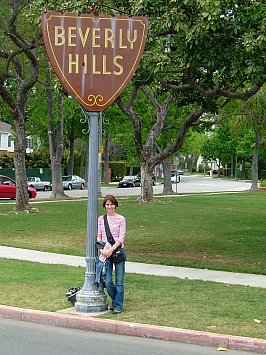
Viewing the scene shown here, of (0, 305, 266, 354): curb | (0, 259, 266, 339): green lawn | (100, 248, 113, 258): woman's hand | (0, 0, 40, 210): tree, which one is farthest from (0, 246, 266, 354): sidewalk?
(0, 0, 40, 210): tree

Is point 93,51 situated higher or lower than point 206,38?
lower

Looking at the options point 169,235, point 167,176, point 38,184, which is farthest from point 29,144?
point 169,235

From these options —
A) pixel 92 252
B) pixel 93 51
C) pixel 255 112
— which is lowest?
pixel 92 252

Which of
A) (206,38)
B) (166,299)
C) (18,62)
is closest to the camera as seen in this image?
(166,299)

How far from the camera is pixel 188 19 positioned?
12.4m

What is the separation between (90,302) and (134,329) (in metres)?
1.04

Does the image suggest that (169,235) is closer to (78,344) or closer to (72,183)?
(78,344)

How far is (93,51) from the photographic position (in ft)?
29.5

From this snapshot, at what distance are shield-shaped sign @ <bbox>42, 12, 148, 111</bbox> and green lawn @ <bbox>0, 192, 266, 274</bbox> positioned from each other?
5.68m

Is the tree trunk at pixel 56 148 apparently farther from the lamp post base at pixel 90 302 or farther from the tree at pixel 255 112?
the lamp post base at pixel 90 302

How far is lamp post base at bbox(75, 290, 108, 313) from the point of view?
873 cm

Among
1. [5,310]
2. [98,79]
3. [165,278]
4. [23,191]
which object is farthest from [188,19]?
[23,191]

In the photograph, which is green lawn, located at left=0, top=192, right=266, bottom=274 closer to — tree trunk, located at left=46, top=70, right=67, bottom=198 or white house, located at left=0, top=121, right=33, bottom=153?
tree trunk, located at left=46, top=70, right=67, bottom=198

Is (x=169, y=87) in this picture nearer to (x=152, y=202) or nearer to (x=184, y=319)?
(x=184, y=319)
